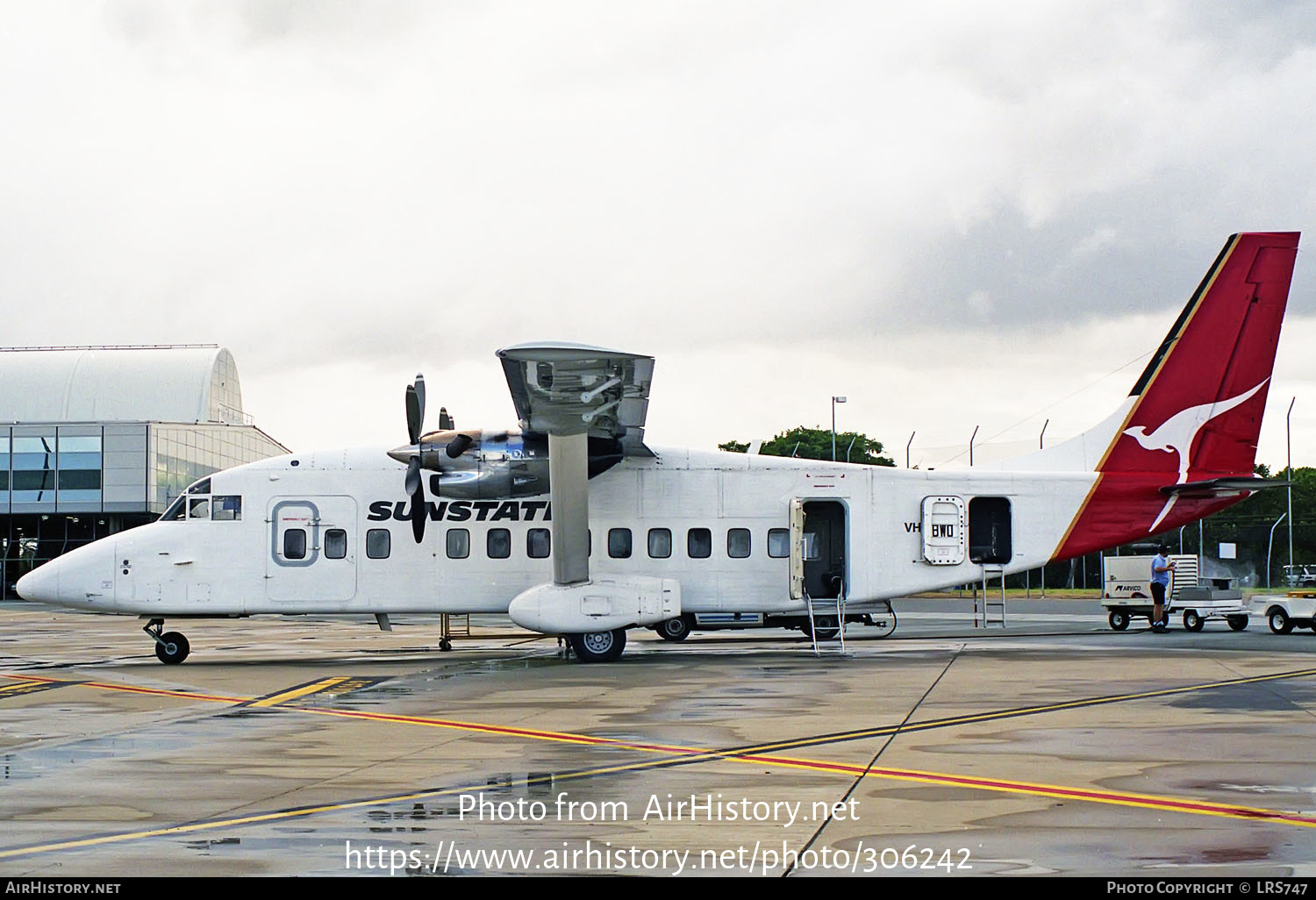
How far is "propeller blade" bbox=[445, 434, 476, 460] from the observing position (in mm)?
21750

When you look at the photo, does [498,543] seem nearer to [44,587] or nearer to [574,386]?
[574,386]

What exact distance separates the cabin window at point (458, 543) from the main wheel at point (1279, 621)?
1884 centimetres

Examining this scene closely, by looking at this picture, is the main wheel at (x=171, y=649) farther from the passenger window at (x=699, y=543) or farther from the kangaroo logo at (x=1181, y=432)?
the kangaroo logo at (x=1181, y=432)

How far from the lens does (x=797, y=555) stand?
2305 cm

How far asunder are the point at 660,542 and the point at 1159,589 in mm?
13241

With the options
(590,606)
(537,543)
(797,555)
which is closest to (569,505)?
(590,606)

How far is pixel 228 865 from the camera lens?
6.79m

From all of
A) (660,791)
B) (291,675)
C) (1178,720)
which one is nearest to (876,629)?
(291,675)

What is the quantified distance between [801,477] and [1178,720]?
1140 centimetres

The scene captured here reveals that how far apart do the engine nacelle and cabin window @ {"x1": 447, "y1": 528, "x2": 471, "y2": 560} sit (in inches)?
61.7

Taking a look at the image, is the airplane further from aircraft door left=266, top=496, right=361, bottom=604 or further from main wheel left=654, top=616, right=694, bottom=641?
main wheel left=654, top=616, right=694, bottom=641

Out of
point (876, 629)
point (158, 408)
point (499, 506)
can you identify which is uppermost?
point (158, 408)

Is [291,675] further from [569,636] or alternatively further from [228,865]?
[228,865]

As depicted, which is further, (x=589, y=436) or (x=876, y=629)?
(x=876, y=629)
